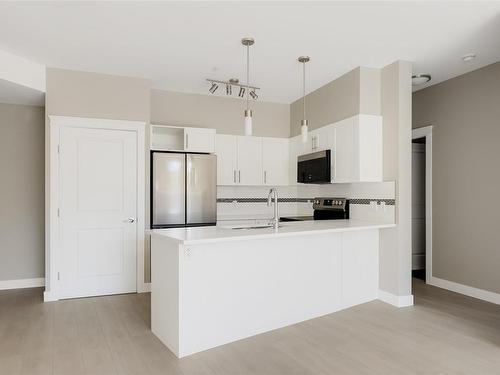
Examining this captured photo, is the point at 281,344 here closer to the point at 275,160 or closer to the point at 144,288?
the point at 144,288

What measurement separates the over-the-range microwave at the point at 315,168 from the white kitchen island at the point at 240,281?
97 cm

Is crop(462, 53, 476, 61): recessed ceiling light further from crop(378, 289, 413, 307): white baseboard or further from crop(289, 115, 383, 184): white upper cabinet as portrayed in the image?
crop(378, 289, 413, 307): white baseboard

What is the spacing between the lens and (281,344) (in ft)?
9.51

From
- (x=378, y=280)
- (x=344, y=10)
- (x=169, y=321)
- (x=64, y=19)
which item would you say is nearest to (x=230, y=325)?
(x=169, y=321)

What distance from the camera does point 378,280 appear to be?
163 inches

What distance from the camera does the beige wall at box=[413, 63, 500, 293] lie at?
4.05 meters

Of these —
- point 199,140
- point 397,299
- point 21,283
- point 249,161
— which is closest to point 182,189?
point 199,140

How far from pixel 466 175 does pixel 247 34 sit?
3071 millimetres

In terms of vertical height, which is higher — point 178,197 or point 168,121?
point 168,121

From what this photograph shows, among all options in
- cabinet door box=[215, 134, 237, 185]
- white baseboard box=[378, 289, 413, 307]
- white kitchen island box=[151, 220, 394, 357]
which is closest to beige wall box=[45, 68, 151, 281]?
cabinet door box=[215, 134, 237, 185]

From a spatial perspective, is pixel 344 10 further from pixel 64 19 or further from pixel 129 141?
pixel 129 141

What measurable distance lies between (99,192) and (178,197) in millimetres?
947

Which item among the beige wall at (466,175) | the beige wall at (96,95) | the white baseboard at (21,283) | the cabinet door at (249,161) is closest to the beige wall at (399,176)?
the beige wall at (466,175)

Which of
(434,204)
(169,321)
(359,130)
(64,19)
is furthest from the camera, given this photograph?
(434,204)
